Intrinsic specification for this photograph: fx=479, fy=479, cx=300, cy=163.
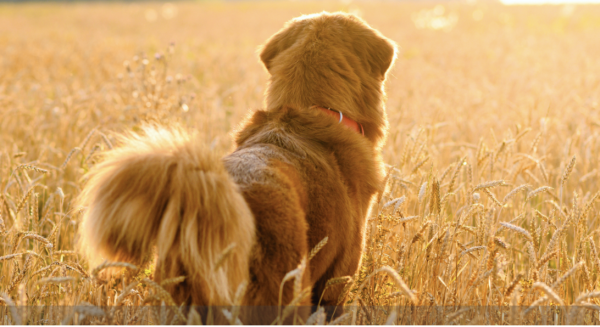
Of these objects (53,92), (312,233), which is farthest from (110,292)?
(53,92)

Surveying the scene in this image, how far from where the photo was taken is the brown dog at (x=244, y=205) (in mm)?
1460

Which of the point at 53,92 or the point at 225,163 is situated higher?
the point at 53,92

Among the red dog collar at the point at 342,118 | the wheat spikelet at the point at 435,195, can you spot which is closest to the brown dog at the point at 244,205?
the red dog collar at the point at 342,118

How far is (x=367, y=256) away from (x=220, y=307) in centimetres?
119

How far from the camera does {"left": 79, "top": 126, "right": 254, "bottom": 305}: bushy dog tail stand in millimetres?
1451

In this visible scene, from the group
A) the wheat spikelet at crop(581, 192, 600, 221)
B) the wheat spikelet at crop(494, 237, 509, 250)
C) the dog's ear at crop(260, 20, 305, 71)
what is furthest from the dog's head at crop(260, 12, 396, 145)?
the wheat spikelet at crop(581, 192, 600, 221)

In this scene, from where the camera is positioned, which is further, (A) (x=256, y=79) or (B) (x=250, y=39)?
(B) (x=250, y=39)

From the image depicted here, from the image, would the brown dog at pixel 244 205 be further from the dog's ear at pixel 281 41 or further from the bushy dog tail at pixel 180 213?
the dog's ear at pixel 281 41

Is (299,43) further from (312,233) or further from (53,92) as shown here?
(53,92)

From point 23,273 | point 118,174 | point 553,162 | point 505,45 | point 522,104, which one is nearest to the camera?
point 118,174

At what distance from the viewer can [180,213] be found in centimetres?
149

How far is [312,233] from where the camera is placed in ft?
5.79

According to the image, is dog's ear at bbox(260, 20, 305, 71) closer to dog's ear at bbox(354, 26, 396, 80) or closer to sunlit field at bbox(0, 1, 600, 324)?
dog's ear at bbox(354, 26, 396, 80)

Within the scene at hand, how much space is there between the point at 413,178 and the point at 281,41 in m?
1.31
